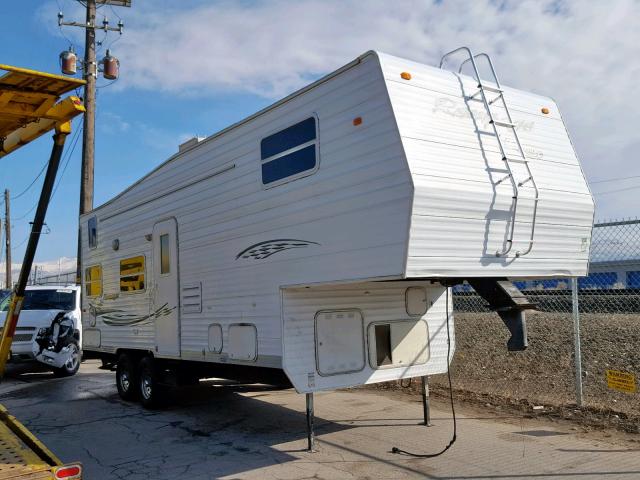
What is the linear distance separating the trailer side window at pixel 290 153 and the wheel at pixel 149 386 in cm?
375

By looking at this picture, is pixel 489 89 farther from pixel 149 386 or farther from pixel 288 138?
pixel 149 386

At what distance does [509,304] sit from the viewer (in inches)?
225

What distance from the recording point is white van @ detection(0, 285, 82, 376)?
1241cm

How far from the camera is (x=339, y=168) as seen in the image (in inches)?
221

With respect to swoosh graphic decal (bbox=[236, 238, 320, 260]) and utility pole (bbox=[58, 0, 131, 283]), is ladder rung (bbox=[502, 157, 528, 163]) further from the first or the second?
utility pole (bbox=[58, 0, 131, 283])

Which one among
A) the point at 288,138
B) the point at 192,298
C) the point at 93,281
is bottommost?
the point at 192,298

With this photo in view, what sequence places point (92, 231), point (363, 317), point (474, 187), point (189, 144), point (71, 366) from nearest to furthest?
point (474, 187) < point (363, 317) < point (189, 144) < point (92, 231) < point (71, 366)

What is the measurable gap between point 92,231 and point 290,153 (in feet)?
19.7

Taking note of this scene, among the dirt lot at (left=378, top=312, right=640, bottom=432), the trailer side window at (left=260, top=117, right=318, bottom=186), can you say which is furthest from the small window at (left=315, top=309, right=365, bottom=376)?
the dirt lot at (left=378, top=312, right=640, bottom=432)

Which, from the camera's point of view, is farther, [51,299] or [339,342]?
[51,299]

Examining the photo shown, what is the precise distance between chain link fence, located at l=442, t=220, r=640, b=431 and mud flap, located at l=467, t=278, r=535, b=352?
2.28 feet

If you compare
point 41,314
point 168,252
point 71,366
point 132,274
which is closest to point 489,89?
point 168,252

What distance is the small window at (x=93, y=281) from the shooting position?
1045cm

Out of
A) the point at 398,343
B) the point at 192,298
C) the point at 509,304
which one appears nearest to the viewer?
the point at 509,304
